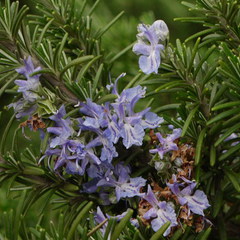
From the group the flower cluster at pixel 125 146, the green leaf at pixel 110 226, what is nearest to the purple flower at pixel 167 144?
the flower cluster at pixel 125 146

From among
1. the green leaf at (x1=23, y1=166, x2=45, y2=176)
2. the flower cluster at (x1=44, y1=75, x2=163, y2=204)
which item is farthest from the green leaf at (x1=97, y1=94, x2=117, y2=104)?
the green leaf at (x1=23, y1=166, x2=45, y2=176)

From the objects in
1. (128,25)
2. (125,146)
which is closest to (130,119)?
(125,146)

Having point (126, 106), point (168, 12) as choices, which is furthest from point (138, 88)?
point (168, 12)

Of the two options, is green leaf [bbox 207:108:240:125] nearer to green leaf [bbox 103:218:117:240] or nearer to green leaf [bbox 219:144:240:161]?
green leaf [bbox 219:144:240:161]

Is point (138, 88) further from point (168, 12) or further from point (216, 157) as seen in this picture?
point (168, 12)

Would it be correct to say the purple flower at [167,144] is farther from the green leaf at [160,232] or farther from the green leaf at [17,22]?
the green leaf at [17,22]

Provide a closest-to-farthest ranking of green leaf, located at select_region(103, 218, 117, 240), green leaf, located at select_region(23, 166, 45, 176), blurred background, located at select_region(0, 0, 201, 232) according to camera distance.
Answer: green leaf, located at select_region(103, 218, 117, 240), green leaf, located at select_region(23, 166, 45, 176), blurred background, located at select_region(0, 0, 201, 232)

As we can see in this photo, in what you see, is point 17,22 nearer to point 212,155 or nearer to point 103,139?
point 103,139
